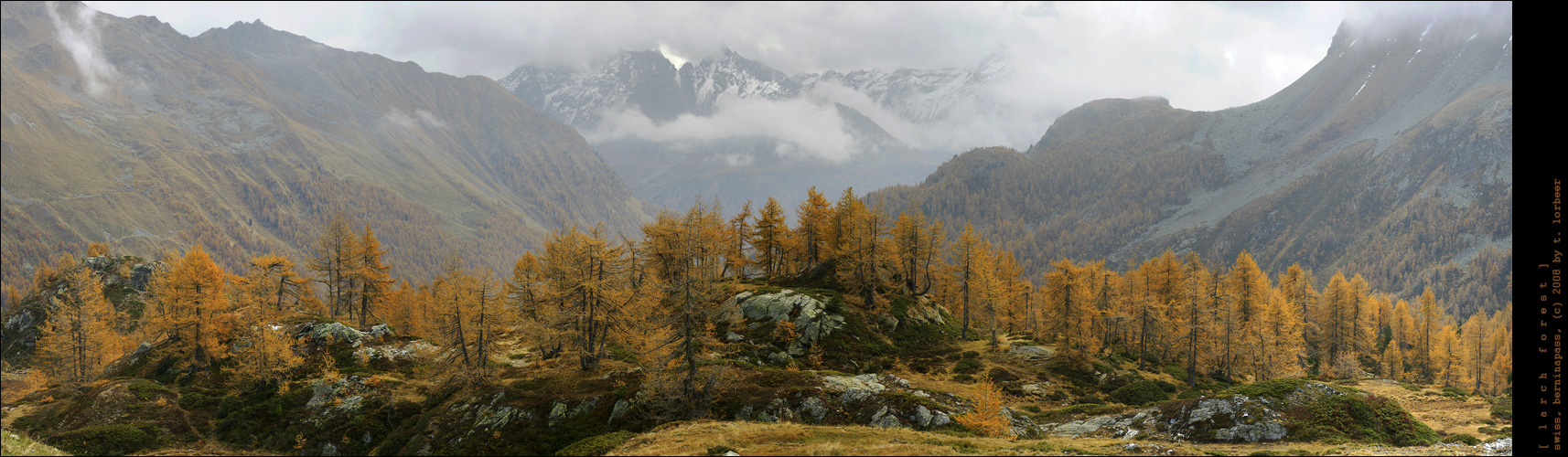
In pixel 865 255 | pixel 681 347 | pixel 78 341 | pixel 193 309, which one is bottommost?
pixel 78 341

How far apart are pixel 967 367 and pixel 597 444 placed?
1396 inches

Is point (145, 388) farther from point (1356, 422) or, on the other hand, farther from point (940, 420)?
point (1356, 422)

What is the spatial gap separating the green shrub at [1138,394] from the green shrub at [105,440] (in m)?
71.3

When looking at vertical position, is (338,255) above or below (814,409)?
above

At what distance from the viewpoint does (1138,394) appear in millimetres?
50312

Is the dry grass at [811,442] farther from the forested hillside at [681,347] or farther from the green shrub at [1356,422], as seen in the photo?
the green shrub at [1356,422]

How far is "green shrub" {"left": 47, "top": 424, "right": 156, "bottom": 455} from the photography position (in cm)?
3769

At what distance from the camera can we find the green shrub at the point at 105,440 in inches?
1484

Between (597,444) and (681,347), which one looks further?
(681,347)

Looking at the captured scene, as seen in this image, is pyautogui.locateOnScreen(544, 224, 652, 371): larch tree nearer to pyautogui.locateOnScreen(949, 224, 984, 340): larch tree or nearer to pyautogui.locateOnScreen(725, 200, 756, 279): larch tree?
pyautogui.locateOnScreen(725, 200, 756, 279): larch tree

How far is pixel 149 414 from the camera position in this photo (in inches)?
1673

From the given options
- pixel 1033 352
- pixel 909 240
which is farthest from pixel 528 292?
pixel 1033 352

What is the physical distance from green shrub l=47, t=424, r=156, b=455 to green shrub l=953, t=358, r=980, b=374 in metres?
59.5

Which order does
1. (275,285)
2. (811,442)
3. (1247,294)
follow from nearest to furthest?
1. (811,442)
2. (275,285)
3. (1247,294)
